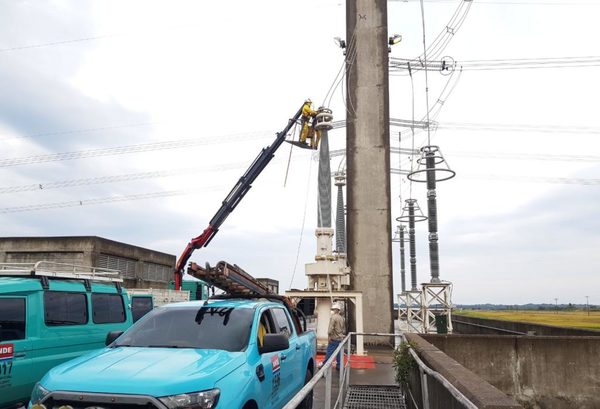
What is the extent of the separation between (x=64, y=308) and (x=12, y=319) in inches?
43.4

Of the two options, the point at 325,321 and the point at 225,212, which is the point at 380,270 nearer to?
the point at 325,321

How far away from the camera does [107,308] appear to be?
873cm

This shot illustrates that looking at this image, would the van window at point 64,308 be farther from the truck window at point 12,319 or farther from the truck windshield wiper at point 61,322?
the truck window at point 12,319

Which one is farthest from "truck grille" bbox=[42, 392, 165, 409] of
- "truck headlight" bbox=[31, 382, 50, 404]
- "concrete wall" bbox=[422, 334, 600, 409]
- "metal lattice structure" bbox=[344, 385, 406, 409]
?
"concrete wall" bbox=[422, 334, 600, 409]

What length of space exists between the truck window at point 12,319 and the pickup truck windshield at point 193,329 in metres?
2.12

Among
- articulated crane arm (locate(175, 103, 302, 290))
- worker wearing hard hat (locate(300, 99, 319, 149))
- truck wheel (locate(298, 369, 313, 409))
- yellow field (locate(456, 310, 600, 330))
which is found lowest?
yellow field (locate(456, 310, 600, 330))

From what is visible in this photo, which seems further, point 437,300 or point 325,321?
point 437,300

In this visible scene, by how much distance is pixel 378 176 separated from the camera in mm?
24281

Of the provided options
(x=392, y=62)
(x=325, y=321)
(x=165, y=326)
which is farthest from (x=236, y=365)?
Answer: (x=392, y=62)

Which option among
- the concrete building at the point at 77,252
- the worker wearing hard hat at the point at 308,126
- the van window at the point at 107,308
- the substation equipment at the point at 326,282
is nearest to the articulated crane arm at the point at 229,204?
the worker wearing hard hat at the point at 308,126

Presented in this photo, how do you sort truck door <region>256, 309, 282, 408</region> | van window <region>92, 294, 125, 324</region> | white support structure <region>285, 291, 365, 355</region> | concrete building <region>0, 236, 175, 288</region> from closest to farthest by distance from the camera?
truck door <region>256, 309, 282, 408</region>, van window <region>92, 294, 125, 324</region>, white support structure <region>285, 291, 365, 355</region>, concrete building <region>0, 236, 175, 288</region>

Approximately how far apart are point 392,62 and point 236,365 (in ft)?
110

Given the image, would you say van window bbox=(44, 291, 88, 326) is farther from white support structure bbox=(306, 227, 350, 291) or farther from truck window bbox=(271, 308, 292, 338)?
white support structure bbox=(306, 227, 350, 291)

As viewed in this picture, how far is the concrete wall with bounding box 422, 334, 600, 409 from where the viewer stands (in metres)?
8.18
